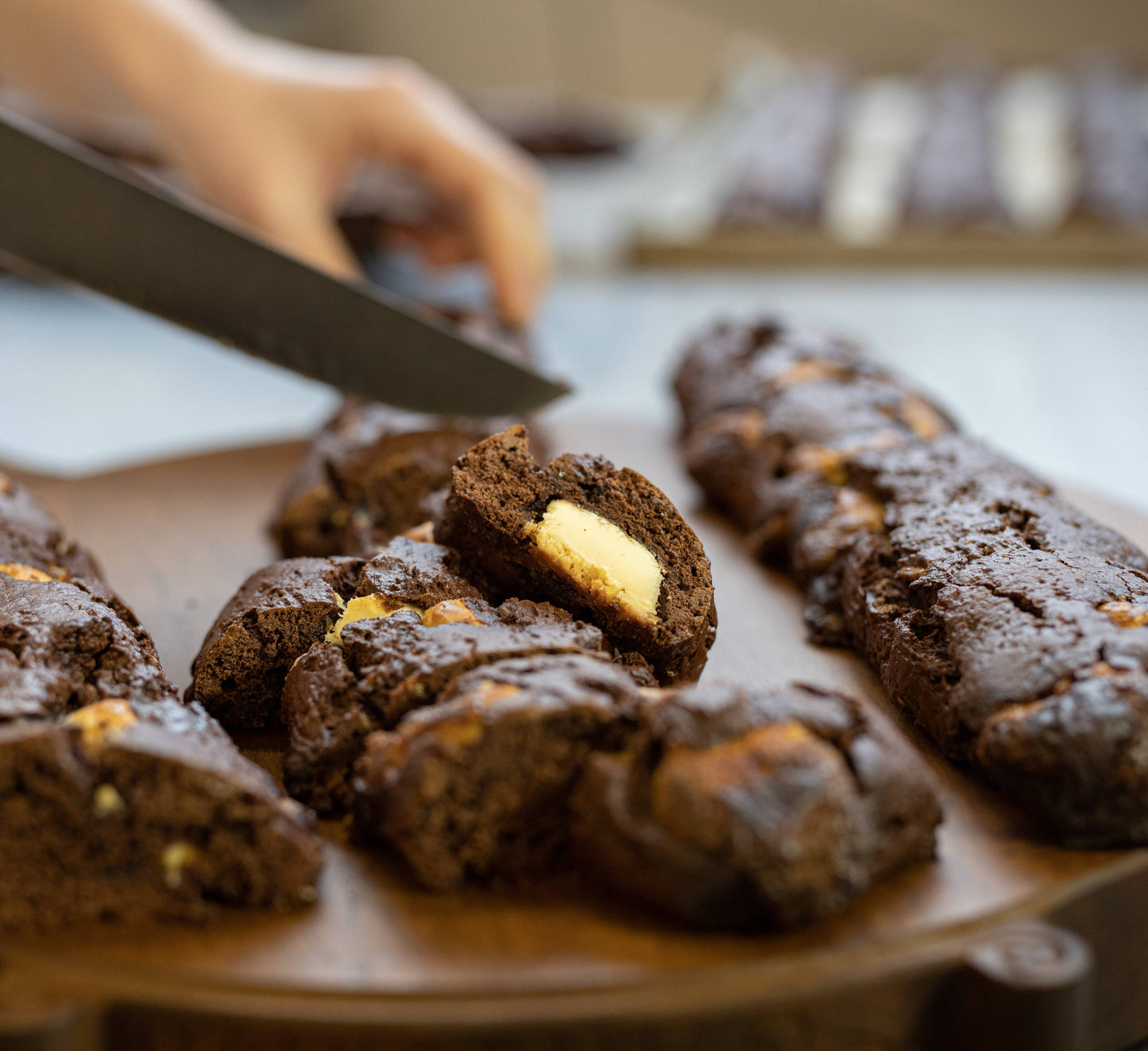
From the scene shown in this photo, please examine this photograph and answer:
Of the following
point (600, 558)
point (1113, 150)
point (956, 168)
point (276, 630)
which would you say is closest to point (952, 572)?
point (600, 558)

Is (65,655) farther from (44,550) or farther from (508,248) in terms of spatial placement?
(508,248)

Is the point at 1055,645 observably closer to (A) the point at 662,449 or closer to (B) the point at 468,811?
(B) the point at 468,811

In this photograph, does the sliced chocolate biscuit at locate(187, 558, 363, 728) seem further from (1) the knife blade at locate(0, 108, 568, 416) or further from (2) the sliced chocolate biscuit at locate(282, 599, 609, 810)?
(1) the knife blade at locate(0, 108, 568, 416)

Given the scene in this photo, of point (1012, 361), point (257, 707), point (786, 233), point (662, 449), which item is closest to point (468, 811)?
point (257, 707)

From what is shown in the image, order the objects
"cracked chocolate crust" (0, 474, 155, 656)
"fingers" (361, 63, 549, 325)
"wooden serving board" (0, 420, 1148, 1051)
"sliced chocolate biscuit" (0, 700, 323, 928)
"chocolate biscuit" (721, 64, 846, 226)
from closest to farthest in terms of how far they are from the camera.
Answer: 1. "wooden serving board" (0, 420, 1148, 1051)
2. "sliced chocolate biscuit" (0, 700, 323, 928)
3. "cracked chocolate crust" (0, 474, 155, 656)
4. "fingers" (361, 63, 549, 325)
5. "chocolate biscuit" (721, 64, 846, 226)

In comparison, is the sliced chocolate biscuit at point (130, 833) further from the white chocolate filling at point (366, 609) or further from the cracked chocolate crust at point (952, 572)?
the cracked chocolate crust at point (952, 572)

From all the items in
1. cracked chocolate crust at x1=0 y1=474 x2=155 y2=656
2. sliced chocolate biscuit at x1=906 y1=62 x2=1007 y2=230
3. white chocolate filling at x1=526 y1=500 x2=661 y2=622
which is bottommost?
cracked chocolate crust at x1=0 y1=474 x2=155 y2=656

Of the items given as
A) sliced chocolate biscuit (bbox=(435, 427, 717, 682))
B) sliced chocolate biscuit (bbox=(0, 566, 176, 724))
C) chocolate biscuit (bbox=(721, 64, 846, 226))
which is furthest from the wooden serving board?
chocolate biscuit (bbox=(721, 64, 846, 226))
